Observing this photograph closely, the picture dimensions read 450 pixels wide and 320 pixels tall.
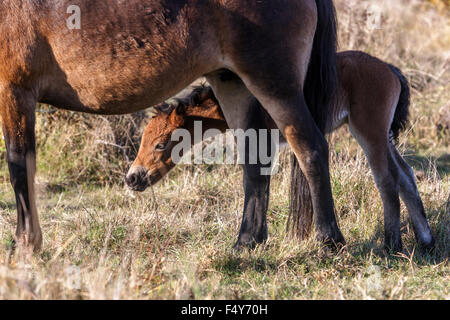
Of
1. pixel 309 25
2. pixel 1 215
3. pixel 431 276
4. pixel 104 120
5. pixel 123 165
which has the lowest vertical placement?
pixel 431 276

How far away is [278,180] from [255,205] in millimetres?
1610

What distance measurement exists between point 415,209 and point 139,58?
8.42ft

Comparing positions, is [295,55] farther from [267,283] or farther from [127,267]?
[127,267]

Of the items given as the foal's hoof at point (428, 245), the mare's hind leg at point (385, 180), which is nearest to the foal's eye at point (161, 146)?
the mare's hind leg at point (385, 180)

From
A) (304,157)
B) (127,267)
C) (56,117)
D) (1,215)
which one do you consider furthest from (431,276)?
(56,117)

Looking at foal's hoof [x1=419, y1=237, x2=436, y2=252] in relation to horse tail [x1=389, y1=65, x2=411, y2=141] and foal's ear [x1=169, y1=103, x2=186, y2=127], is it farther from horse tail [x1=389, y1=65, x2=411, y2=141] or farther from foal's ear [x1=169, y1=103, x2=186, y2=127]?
foal's ear [x1=169, y1=103, x2=186, y2=127]

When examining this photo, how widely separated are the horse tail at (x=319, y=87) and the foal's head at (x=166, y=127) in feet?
4.09

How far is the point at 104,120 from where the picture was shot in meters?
6.58

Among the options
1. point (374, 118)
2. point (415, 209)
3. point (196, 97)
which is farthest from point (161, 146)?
point (415, 209)

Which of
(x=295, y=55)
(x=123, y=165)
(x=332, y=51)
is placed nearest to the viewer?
(x=295, y=55)

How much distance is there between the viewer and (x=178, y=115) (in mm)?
5145

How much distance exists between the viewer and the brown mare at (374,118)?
437 centimetres

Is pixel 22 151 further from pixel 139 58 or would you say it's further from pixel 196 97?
pixel 196 97

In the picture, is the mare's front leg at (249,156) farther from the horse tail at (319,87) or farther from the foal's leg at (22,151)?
the foal's leg at (22,151)
